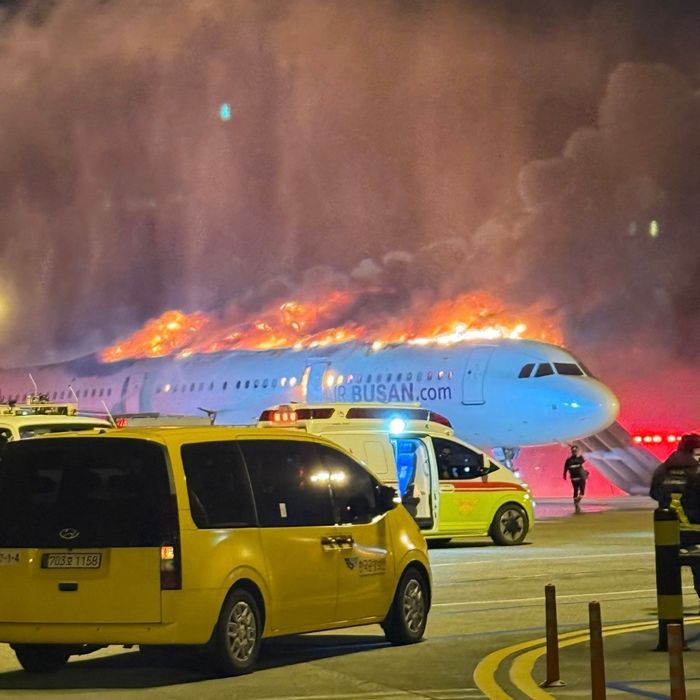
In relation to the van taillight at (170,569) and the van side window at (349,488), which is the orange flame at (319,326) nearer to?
the van side window at (349,488)

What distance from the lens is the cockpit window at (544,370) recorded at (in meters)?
34.7

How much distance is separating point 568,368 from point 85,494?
81.2 feet

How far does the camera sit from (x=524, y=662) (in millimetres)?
11680

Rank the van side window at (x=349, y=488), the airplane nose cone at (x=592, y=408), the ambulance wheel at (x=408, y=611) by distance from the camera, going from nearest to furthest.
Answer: the van side window at (x=349, y=488)
the ambulance wheel at (x=408, y=611)
the airplane nose cone at (x=592, y=408)

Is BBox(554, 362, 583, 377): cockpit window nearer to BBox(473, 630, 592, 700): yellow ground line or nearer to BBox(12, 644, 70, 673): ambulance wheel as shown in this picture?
BBox(473, 630, 592, 700): yellow ground line

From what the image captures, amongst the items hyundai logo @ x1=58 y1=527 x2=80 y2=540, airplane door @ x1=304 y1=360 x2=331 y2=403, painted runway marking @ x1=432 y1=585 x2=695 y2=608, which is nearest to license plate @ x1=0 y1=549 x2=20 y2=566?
hyundai logo @ x1=58 y1=527 x2=80 y2=540

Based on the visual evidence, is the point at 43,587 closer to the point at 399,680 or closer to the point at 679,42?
the point at 399,680

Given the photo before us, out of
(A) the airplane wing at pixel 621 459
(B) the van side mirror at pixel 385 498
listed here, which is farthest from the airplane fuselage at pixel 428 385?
(B) the van side mirror at pixel 385 498

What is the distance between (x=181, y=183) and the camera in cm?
7931

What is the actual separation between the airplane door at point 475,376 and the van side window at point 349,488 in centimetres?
2225

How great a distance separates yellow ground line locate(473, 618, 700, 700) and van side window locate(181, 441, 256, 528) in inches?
74.6

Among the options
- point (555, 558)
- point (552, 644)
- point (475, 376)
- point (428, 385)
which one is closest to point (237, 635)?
point (552, 644)

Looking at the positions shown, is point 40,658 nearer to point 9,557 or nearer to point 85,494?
point 9,557

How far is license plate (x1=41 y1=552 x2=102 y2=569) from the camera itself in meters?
11.0
